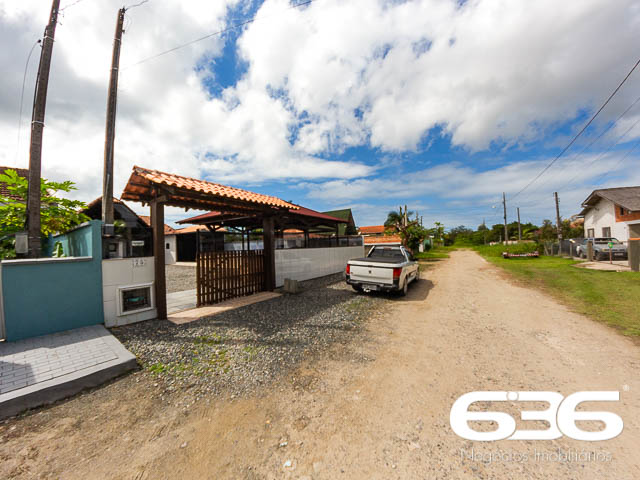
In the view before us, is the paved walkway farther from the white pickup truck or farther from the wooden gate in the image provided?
the white pickup truck

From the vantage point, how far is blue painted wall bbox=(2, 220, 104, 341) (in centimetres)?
392

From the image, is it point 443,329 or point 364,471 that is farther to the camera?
point 443,329

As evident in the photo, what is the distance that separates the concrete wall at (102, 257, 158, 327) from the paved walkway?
66 cm

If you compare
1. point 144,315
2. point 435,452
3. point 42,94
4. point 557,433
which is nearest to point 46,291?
point 144,315

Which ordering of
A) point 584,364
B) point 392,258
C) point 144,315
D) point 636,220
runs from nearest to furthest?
point 584,364
point 144,315
point 392,258
point 636,220

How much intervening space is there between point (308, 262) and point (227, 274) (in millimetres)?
4357

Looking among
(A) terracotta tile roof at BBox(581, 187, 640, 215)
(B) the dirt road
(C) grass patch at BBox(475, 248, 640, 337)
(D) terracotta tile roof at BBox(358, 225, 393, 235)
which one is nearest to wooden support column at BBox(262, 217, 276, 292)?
(B) the dirt road

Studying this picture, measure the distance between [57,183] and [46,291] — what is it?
315 cm

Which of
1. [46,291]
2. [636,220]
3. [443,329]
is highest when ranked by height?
[636,220]

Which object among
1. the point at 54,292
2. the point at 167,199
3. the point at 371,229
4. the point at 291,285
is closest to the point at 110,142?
the point at 167,199

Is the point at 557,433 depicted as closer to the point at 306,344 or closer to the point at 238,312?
the point at 306,344

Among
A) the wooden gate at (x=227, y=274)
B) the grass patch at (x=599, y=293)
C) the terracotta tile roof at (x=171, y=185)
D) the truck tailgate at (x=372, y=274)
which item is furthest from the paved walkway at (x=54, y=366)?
the grass patch at (x=599, y=293)

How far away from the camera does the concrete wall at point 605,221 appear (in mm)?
19825

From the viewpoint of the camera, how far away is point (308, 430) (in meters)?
2.25
